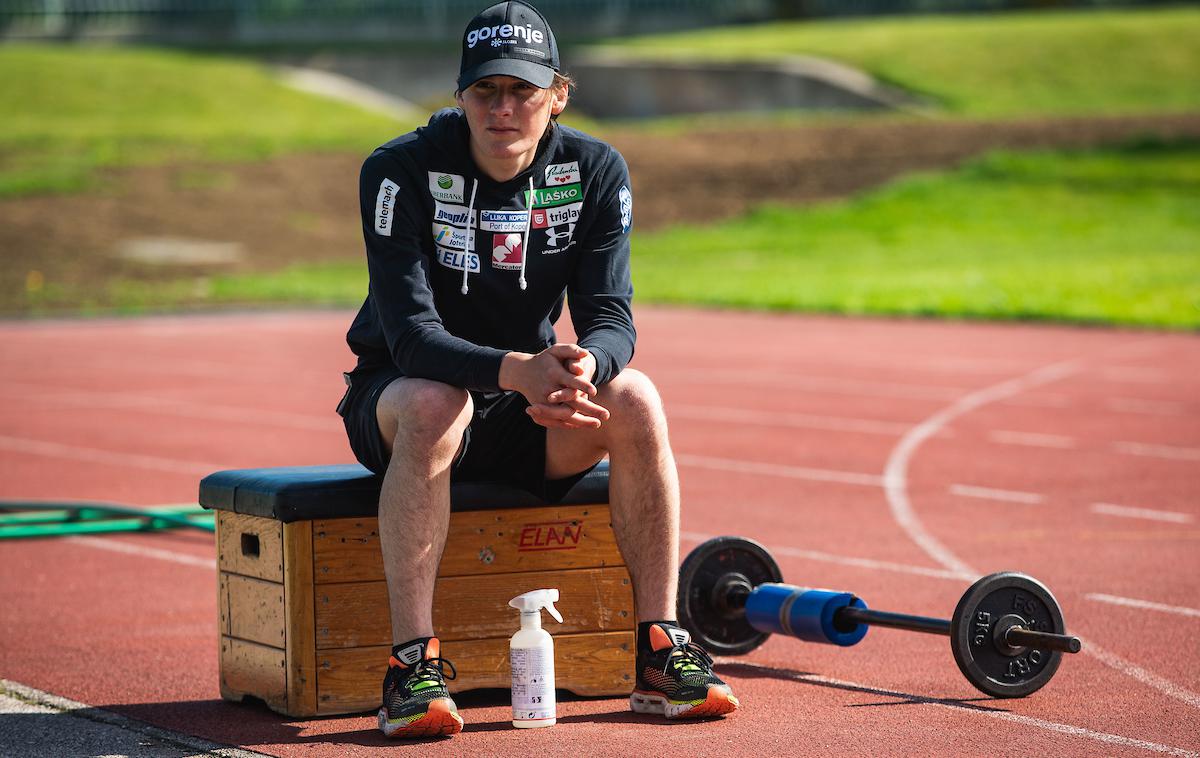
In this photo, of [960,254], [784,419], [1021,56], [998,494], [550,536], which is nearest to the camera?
[550,536]

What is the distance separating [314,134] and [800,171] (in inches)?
401

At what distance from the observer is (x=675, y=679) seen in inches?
181

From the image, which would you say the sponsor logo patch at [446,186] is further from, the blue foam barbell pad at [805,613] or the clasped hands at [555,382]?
the blue foam barbell pad at [805,613]

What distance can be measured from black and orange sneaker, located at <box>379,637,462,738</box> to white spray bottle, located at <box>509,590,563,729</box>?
178 mm

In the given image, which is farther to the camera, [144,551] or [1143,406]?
[1143,406]

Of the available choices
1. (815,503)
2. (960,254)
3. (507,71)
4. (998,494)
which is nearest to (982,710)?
(507,71)

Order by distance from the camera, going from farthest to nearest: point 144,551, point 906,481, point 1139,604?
1. point 906,481
2. point 144,551
3. point 1139,604

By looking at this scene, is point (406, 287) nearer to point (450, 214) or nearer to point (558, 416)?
point (450, 214)

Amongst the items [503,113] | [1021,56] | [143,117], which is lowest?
[503,113]

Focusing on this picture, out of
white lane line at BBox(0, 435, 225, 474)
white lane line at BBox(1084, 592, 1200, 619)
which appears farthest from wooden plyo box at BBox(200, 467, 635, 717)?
white lane line at BBox(0, 435, 225, 474)

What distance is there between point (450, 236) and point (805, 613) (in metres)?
1.55

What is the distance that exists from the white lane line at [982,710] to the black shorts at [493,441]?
3.21 feet

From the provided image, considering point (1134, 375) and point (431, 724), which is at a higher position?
point (1134, 375)

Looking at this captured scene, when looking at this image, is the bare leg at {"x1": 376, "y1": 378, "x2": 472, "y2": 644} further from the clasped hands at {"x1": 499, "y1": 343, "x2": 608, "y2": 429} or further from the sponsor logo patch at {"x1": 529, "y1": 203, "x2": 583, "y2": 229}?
the sponsor logo patch at {"x1": 529, "y1": 203, "x2": 583, "y2": 229}
